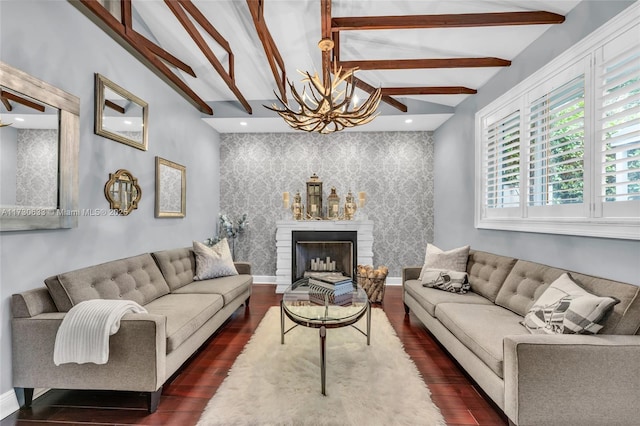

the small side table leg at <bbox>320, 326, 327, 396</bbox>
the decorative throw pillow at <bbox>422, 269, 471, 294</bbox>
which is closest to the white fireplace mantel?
the decorative throw pillow at <bbox>422, 269, 471, 294</bbox>

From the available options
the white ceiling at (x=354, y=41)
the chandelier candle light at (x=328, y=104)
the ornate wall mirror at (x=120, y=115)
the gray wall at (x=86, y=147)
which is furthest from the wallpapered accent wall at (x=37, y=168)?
the white ceiling at (x=354, y=41)

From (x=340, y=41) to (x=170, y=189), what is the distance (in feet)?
8.88

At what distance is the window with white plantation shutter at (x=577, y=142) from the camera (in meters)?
1.85

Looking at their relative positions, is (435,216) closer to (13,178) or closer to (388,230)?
(388,230)

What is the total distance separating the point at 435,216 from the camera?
5.20m

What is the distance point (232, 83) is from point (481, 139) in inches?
124

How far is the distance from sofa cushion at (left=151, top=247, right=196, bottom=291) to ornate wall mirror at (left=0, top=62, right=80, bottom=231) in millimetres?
1024

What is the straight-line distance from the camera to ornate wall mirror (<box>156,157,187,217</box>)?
3.53m

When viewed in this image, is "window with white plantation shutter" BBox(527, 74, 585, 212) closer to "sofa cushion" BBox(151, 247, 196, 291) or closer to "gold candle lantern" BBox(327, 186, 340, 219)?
"gold candle lantern" BBox(327, 186, 340, 219)

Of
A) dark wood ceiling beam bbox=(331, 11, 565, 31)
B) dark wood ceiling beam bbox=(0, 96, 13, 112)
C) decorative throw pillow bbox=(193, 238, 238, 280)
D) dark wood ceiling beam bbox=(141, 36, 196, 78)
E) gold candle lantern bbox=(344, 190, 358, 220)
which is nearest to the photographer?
dark wood ceiling beam bbox=(0, 96, 13, 112)

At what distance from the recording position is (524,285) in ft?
8.09

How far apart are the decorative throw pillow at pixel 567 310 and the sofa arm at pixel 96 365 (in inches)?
95.2

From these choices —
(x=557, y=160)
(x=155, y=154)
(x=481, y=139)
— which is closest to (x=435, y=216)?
(x=481, y=139)

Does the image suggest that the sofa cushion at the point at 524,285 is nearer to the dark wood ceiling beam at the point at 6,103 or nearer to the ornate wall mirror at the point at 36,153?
the ornate wall mirror at the point at 36,153
